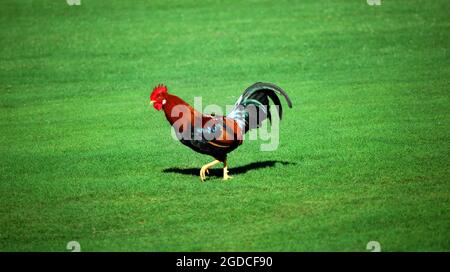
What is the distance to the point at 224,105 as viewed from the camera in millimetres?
19609

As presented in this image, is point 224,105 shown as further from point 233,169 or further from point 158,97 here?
point 158,97

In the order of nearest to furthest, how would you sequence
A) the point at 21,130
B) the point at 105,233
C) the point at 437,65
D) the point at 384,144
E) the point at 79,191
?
the point at 105,233
the point at 79,191
the point at 384,144
the point at 21,130
the point at 437,65

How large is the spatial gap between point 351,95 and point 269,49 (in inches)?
246

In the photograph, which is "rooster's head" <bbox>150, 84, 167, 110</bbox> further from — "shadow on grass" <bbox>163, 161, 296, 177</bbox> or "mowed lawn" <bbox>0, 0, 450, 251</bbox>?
"shadow on grass" <bbox>163, 161, 296, 177</bbox>

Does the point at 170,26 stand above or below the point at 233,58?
above

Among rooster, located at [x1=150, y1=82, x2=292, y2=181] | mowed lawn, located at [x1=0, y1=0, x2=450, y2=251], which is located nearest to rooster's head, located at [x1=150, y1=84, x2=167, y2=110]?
rooster, located at [x1=150, y1=82, x2=292, y2=181]

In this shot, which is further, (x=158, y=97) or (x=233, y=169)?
(x=233, y=169)

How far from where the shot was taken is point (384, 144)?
15.8 m

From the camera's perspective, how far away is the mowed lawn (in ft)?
37.6

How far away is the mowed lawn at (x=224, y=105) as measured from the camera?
11.4m

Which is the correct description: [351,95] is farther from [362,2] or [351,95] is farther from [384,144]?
[362,2]

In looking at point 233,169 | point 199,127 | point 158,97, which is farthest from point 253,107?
point 158,97

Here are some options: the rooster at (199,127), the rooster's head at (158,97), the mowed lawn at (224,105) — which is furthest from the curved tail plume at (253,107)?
the rooster's head at (158,97)
